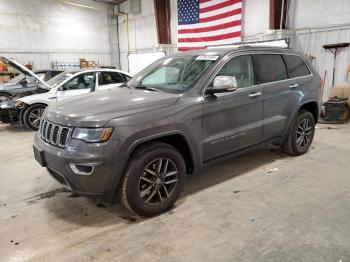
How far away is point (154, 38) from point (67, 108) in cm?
1222

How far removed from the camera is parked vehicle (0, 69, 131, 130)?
22.2 feet

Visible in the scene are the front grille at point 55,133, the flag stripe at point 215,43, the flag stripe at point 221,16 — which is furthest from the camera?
the flag stripe at point 215,43

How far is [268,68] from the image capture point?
3865 millimetres

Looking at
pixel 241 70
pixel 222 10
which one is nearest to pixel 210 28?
pixel 222 10

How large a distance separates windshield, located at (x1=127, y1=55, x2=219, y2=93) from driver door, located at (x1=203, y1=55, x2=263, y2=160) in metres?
0.25

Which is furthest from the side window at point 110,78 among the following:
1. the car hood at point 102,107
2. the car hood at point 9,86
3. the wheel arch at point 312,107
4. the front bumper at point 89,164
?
the front bumper at point 89,164

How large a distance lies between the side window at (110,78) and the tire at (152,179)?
5.13 meters

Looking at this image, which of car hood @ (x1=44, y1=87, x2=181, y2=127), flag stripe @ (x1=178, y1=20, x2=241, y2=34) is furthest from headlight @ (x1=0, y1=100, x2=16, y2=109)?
flag stripe @ (x1=178, y1=20, x2=241, y2=34)

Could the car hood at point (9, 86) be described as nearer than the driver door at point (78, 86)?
No

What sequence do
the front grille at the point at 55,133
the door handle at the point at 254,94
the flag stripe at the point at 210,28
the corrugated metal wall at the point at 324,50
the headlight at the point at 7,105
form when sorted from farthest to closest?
1. the flag stripe at the point at 210,28
2. the corrugated metal wall at the point at 324,50
3. the headlight at the point at 7,105
4. the door handle at the point at 254,94
5. the front grille at the point at 55,133

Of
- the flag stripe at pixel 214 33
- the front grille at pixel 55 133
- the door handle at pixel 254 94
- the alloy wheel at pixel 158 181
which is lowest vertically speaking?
the alloy wheel at pixel 158 181

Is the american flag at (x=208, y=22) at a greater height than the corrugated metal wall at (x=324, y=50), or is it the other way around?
the american flag at (x=208, y=22)

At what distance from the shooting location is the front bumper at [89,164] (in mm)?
2441

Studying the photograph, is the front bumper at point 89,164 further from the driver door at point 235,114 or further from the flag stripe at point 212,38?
the flag stripe at point 212,38
